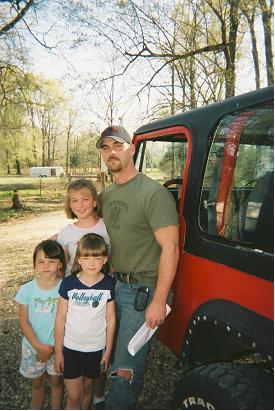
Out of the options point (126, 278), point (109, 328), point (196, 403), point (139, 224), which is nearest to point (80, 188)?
point (139, 224)

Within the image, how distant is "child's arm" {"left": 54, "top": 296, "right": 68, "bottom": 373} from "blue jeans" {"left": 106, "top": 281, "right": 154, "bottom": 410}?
0.36 meters

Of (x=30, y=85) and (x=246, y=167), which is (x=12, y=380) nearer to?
(x=246, y=167)

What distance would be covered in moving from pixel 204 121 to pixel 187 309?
3.65 feet

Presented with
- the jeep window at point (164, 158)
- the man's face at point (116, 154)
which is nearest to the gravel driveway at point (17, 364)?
the jeep window at point (164, 158)

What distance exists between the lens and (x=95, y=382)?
8.96 ft

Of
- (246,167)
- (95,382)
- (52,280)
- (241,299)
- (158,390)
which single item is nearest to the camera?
(241,299)

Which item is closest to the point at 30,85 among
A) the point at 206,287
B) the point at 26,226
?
the point at 26,226

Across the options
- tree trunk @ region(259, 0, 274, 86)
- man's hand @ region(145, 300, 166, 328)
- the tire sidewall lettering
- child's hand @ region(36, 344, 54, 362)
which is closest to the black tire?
the tire sidewall lettering

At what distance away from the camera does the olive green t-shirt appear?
217 cm

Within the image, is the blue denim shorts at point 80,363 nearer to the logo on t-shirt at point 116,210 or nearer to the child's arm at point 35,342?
the child's arm at point 35,342

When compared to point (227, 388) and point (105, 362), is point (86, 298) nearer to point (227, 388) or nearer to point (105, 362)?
point (105, 362)

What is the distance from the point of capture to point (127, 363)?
2141mm

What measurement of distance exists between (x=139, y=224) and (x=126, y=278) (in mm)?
382

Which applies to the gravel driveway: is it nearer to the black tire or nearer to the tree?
the black tire
